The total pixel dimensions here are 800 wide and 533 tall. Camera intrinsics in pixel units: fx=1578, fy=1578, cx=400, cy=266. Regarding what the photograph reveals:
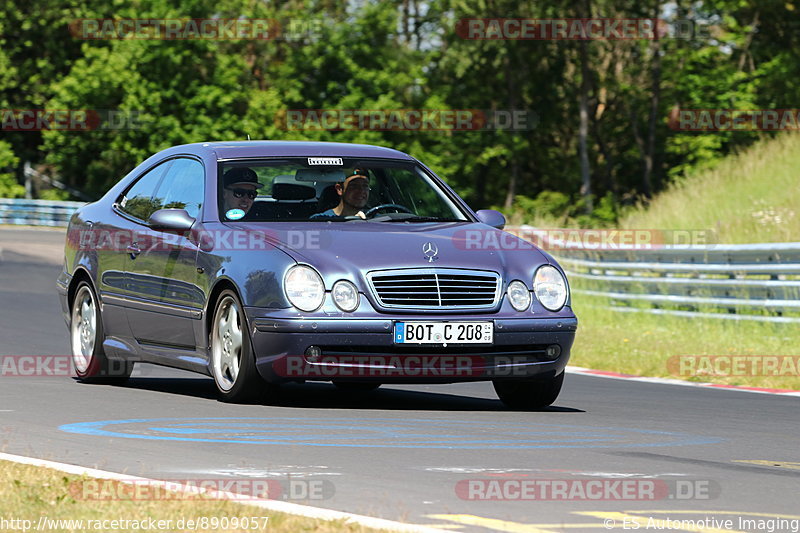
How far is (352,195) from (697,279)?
9.12 m

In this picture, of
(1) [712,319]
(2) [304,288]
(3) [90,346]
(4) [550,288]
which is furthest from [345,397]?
(1) [712,319]

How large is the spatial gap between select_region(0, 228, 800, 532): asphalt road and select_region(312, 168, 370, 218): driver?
123 cm

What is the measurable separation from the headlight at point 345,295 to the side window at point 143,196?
7.47ft

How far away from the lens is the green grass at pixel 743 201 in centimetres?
2430

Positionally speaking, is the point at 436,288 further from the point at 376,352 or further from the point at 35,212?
the point at 35,212

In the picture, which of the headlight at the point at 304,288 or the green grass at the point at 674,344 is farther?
the green grass at the point at 674,344

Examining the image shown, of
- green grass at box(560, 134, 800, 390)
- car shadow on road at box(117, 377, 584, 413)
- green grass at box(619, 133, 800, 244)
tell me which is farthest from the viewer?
green grass at box(619, 133, 800, 244)

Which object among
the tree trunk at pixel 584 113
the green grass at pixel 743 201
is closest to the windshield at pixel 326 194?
→ the green grass at pixel 743 201

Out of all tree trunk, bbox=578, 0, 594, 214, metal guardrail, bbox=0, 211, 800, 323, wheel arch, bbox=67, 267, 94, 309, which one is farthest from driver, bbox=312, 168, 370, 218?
tree trunk, bbox=578, 0, 594, 214

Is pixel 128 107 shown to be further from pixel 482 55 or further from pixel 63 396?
pixel 63 396

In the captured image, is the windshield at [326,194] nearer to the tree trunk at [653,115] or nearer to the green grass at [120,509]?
the green grass at [120,509]

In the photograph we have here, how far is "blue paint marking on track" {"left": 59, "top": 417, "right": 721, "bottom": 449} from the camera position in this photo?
26.1 ft

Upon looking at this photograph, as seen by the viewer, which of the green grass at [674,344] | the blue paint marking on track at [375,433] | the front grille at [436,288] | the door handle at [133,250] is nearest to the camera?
the blue paint marking on track at [375,433]

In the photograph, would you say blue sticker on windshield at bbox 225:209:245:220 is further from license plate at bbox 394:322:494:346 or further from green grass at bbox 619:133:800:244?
green grass at bbox 619:133:800:244
